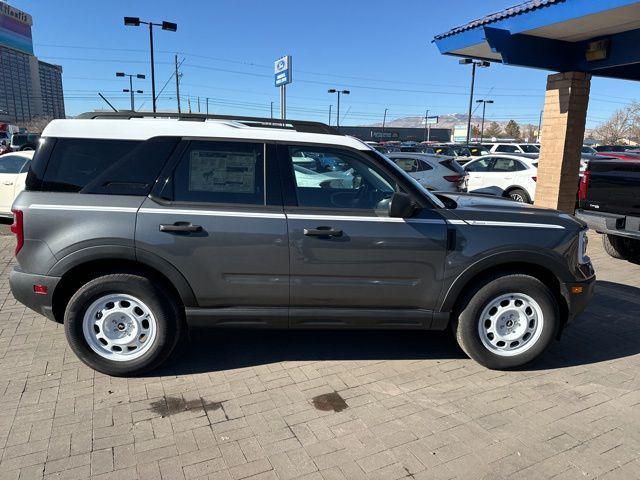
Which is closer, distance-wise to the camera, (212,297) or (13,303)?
(212,297)

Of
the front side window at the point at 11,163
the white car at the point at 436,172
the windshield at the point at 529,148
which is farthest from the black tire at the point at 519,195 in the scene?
the front side window at the point at 11,163

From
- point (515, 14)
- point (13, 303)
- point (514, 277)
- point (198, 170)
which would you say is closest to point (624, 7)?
point (515, 14)

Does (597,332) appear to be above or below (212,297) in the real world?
below

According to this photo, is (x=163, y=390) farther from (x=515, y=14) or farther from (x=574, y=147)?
(x=574, y=147)

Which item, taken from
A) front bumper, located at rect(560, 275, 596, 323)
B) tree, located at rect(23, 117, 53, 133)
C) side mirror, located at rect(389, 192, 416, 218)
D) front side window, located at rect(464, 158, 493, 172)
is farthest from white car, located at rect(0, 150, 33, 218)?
tree, located at rect(23, 117, 53, 133)

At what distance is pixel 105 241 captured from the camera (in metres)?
3.47

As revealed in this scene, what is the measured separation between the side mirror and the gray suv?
0.01 metres

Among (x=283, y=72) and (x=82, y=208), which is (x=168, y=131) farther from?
(x=283, y=72)

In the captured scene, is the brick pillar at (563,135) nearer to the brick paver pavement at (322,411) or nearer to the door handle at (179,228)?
the brick paver pavement at (322,411)

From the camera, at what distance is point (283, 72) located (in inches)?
571

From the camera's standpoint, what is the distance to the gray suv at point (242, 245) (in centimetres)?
351

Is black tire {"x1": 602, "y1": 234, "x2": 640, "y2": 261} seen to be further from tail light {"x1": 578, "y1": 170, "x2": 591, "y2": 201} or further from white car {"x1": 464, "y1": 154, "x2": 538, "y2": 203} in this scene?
white car {"x1": 464, "y1": 154, "x2": 538, "y2": 203}

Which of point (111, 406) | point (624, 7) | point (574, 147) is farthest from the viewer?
point (574, 147)

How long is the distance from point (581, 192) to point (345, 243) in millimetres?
5305
